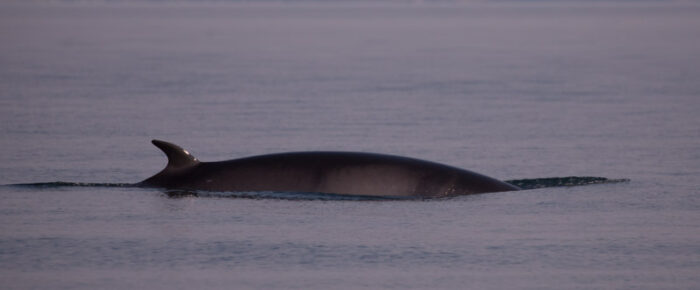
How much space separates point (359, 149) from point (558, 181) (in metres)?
3.78

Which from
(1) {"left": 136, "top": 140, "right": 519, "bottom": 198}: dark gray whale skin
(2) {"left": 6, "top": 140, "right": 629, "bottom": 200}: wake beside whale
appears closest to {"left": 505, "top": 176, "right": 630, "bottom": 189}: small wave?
(2) {"left": 6, "top": 140, "right": 629, "bottom": 200}: wake beside whale

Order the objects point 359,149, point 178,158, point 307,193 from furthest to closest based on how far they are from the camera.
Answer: point 359,149
point 178,158
point 307,193

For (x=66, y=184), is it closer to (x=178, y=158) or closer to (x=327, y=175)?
(x=178, y=158)

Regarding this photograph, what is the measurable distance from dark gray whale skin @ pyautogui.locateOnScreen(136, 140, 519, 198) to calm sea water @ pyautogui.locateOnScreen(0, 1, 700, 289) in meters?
0.31

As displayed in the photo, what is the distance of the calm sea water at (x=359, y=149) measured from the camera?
10.0 meters

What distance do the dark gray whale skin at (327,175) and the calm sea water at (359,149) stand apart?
31cm

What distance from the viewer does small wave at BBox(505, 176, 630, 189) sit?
1411 centimetres

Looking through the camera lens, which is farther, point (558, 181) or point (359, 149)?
point (359, 149)

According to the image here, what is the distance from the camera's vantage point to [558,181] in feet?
46.9

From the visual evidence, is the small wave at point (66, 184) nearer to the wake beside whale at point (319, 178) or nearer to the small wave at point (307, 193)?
the small wave at point (307, 193)

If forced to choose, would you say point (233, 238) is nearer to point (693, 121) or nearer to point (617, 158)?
point (617, 158)

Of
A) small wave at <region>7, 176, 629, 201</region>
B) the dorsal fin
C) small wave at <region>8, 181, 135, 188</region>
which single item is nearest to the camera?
small wave at <region>7, 176, 629, 201</region>

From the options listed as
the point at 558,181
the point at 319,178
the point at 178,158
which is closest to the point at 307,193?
the point at 319,178

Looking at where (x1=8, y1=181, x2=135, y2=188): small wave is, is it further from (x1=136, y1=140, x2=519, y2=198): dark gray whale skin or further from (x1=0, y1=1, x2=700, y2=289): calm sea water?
(x1=136, y1=140, x2=519, y2=198): dark gray whale skin
